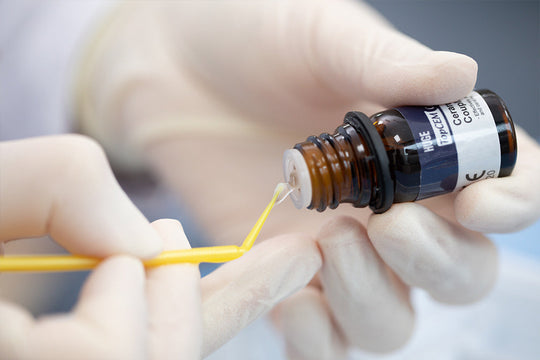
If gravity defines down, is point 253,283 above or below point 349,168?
below

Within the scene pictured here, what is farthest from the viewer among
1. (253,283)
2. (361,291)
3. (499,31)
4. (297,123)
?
(499,31)

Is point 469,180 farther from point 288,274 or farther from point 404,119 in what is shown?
point 288,274

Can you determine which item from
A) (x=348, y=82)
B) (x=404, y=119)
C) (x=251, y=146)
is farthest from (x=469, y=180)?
(x=251, y=146)

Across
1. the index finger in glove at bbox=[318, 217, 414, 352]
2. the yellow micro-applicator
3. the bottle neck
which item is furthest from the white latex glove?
the yellow micro-applicator

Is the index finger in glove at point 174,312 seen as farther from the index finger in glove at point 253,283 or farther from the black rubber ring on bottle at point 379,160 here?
the black rubber ring on bottle at point 379,160

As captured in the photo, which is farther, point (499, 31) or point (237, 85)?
point (499, 31)

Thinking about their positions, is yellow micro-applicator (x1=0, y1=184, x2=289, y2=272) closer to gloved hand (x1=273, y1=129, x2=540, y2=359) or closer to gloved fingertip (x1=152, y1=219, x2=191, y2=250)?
gloved fingertip (x1=152, y1=219, x2=191, y2=250)

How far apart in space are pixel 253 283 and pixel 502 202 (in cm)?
37

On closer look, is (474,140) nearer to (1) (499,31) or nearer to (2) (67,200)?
(2) (67,200)

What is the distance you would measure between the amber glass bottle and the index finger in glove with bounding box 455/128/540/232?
0.8 inches

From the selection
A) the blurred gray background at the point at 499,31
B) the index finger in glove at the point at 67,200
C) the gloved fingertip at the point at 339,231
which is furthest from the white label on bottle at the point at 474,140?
the blurred gray background at the point at 499,31

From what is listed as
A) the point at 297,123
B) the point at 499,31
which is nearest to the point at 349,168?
the point at 297,123

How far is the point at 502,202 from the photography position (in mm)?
587

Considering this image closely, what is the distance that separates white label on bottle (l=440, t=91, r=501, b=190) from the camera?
0.55 metres
